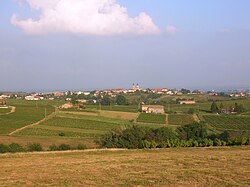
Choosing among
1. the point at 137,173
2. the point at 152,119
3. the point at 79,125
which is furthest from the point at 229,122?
the point at 137,173

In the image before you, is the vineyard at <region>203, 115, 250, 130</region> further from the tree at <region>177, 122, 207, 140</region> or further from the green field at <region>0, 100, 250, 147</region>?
the tree at <region>177, 122, 207, 140</region>

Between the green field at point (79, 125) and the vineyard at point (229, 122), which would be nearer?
the green field at point (79, 125)

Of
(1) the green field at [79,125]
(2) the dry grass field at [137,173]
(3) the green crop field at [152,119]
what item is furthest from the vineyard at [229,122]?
(2) the dry grass field at [137,173]

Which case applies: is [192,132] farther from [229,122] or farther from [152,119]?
[152,119]

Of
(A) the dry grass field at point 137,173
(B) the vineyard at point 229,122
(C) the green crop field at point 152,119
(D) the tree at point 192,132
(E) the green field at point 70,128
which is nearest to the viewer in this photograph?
(A) the dry grass field at point 137,173

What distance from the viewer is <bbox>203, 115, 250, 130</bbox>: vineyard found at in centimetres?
5537

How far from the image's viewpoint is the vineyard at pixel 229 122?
5537 centimetres

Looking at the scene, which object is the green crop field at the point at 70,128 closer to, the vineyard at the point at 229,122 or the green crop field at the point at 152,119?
the green crop field at the point at 152,119

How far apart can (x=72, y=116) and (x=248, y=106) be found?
44870 mm

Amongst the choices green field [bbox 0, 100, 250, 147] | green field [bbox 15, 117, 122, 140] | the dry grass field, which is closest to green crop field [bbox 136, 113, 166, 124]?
green field [bbox 0, 100, 250, 147]

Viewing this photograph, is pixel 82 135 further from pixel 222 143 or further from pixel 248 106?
pixel 248 106

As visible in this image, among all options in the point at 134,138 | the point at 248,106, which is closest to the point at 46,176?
the point at 134,138

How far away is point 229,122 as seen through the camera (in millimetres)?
61125

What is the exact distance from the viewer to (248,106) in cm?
8369
